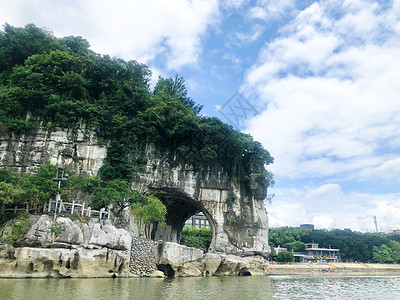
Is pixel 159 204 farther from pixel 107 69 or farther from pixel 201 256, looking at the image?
pixel 107 69

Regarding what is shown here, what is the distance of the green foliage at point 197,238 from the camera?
50456mm

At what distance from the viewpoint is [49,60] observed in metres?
24.9

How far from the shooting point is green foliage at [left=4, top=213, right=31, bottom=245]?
16.2 metres

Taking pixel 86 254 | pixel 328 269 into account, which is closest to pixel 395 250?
pixel 328 269

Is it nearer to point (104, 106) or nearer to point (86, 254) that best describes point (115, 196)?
point (86, 254)

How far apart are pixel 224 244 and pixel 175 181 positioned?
23.4 feet

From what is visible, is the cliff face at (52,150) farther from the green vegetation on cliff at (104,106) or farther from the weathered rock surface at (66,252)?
the weathered rock surface at (66,252)

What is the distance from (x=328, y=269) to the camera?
46.2 meters

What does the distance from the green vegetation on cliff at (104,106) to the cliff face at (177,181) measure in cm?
79

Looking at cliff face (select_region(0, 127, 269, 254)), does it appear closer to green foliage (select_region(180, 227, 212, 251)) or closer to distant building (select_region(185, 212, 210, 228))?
green foliage (select_region(180, 227, 212, 251))

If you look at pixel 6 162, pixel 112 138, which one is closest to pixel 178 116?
pixel 112 138

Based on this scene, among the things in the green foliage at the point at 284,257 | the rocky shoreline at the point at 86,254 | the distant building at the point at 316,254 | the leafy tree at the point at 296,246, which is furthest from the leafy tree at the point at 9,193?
the leafy tree at the point at 296,246

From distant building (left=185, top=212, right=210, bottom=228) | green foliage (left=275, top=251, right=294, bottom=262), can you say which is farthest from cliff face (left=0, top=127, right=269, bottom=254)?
distant building (left=185, top=212, right=210, bottom=228)

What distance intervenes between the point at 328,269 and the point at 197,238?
1979 cm
